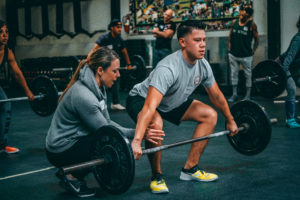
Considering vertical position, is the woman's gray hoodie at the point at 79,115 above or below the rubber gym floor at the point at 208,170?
above

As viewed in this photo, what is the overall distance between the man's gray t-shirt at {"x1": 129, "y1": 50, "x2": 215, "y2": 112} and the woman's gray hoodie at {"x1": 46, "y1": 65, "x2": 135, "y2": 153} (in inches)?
11.7

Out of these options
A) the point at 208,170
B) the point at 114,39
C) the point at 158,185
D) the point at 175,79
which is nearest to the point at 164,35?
the point at 114,39

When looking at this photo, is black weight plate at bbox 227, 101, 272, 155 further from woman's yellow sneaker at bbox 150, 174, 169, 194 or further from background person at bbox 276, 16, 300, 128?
background person at bbox 276, 16, 300, 128

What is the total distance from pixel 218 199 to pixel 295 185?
531 mm

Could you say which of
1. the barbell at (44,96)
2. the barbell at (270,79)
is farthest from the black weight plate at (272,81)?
the barbell at (44,96)

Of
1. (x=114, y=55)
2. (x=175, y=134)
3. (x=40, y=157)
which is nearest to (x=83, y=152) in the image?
(x=114, y=55)

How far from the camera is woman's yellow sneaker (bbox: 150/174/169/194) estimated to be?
2.46 m

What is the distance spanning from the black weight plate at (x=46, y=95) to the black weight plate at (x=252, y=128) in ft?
5.50

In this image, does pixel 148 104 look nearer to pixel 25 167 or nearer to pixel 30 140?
pixel 25 167

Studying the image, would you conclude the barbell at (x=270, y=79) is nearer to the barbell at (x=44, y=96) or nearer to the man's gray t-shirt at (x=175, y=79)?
the man's gray t-shirt at (x=175, y=79)

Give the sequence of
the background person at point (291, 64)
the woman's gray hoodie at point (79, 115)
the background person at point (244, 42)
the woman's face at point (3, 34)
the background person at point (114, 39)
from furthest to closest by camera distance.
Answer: the background person at point (244, 42) < the background person at point (114, 39) < the background person at point (291, 64) < the woman's face at point (3, 34) < the woman's gray hoodie at point (79, 115)

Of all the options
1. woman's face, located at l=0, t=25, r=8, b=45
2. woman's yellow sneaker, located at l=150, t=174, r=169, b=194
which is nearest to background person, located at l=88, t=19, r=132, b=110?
woman's face, located at l=0, t=25, r=8, b=45

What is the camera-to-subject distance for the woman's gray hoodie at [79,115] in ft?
7.55

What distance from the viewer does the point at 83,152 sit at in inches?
93.9
